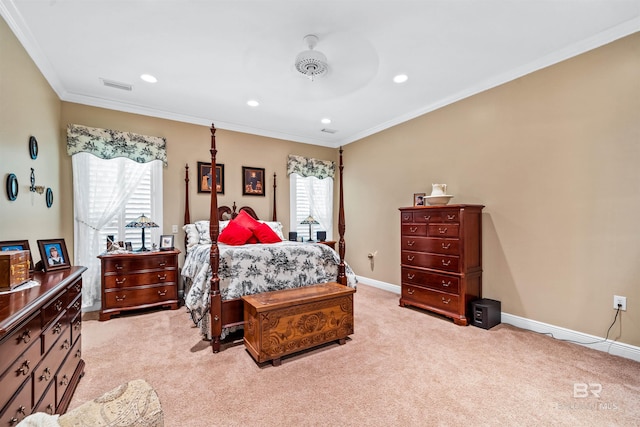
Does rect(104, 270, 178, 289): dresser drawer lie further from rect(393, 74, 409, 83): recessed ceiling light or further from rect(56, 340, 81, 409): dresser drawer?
rect(393, 74, 409, 83): recessed ceiling light

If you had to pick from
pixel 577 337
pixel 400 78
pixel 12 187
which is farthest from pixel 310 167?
pixel 577 337

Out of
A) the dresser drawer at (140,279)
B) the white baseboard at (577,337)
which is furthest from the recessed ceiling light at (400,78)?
the dresser drawer at (140,279)

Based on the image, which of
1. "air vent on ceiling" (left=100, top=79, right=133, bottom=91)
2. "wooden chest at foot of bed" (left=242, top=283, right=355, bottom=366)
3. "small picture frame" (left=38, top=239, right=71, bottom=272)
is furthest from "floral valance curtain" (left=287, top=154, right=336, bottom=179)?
"small picture frame" (left=38, top=239, right=71, bottom=272)

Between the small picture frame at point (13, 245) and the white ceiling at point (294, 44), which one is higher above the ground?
the white ceiling at point (294, 44)

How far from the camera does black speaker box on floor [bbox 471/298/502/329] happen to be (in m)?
3.14

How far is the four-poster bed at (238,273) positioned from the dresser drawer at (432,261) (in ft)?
2.89

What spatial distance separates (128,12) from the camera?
229cm

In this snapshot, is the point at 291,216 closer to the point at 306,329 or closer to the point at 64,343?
the point at 306,329

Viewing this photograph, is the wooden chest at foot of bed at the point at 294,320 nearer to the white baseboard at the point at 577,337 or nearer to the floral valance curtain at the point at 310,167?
the white baseboard at the point at 577,337

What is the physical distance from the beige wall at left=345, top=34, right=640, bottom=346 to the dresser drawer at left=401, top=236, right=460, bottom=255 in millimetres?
502

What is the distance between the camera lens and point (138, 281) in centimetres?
366

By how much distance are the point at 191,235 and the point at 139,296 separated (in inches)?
39.1

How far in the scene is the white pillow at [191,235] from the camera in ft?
13.7

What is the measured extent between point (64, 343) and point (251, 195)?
11.3 feet
